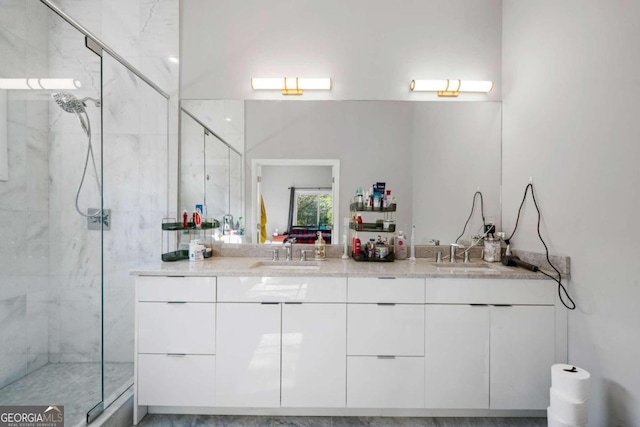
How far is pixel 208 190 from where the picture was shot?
2412mm

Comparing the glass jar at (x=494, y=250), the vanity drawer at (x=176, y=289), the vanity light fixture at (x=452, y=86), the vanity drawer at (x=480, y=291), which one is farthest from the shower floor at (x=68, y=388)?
the vanity light fixture at (x=452, y=86)

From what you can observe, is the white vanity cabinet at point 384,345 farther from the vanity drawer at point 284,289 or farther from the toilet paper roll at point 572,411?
the toilet paper roll at point 572,411

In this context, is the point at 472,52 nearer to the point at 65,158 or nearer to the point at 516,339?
the point at 516,339

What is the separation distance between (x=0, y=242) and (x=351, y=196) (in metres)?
2.13

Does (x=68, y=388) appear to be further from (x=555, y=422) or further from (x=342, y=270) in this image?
(x=555, y=422)

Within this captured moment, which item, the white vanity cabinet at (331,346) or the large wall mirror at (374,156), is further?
the large wall mirror at (374,156)

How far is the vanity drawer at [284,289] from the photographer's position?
71.3 inches

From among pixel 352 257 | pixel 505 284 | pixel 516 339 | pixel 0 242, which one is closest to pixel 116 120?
pixel 0 242

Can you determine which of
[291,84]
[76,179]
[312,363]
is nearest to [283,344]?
[312,363]

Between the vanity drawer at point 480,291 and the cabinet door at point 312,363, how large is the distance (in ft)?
1.95

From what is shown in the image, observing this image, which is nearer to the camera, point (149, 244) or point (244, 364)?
point (244, 364)

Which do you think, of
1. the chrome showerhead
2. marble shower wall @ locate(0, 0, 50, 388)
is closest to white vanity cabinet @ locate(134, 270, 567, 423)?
marble shower wall @ locate(0, 0, 50, 388)

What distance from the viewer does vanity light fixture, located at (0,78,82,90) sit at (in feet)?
5.49

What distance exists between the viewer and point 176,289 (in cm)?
181
